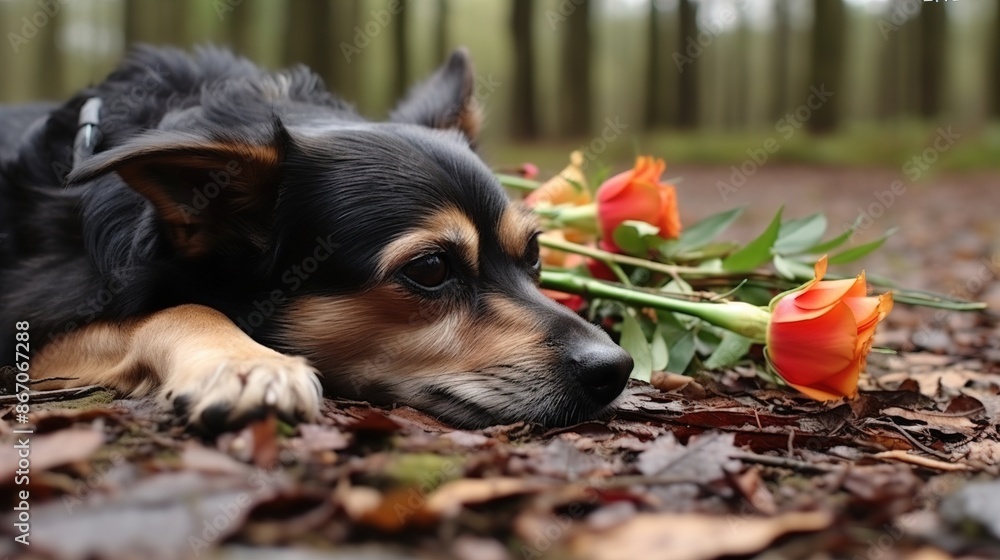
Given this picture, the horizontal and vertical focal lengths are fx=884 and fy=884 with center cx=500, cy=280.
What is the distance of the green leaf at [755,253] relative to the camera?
4.08 metres

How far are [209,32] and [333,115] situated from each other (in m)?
21.3

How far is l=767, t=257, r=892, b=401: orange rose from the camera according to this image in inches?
119

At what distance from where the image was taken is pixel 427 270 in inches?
127

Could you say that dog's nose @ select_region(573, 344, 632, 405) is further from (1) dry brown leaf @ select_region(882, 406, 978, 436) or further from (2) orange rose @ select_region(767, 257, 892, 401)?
(1) dry brown leaf @ select_region(882, 406, 978, 436)

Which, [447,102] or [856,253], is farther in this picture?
[447,102]

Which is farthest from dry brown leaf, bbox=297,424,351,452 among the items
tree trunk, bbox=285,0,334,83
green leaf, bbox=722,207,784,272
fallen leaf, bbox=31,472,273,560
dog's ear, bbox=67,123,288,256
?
tree trunk, bbox=285,0,334,83

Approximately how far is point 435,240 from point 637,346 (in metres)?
1.10

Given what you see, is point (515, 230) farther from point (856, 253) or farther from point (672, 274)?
point (856, 253)

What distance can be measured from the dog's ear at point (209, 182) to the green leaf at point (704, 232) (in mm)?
2113

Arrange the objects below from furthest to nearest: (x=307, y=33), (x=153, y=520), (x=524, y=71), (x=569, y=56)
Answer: (x=569, y=56)
(x=524, y=71)
(x=307, y=33)
(x=153, y=520)

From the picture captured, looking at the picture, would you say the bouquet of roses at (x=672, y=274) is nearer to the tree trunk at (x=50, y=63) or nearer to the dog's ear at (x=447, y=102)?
the dog's ear at (x=447, y=102)

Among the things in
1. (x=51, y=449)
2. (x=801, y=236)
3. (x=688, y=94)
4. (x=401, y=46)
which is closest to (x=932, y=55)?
(x=688, y=94)

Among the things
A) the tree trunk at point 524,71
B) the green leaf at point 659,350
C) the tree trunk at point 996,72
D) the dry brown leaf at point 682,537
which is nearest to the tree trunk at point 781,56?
the tree trunk at point 996,72

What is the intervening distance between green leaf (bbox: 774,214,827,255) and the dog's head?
155 centimetres
